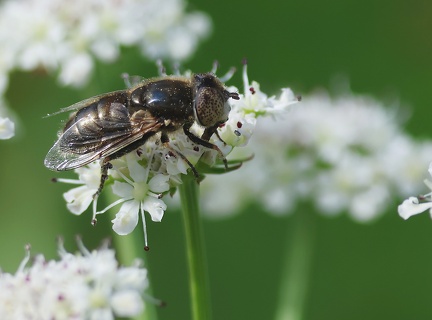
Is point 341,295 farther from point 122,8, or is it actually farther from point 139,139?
point 139,139

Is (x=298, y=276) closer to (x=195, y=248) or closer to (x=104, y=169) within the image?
(x=195, y=248)

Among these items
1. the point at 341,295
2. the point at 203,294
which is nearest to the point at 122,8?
the point at 203,294

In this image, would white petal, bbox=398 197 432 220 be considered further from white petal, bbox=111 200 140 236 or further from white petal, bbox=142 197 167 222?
white petal, bbox=111 200 140 236

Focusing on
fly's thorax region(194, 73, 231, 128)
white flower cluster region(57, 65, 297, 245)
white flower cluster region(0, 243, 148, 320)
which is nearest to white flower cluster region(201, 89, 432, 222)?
white flower cluster region(57, 65, 297, 245)

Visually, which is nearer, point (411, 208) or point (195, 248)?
point (411, 208)

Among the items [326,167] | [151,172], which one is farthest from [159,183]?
[326,167]

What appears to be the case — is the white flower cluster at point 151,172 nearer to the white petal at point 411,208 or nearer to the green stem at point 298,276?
the white petal at point 411,208

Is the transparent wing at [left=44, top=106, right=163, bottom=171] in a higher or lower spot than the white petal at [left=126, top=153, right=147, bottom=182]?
higher
